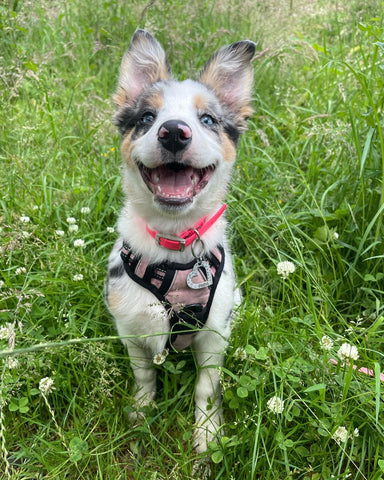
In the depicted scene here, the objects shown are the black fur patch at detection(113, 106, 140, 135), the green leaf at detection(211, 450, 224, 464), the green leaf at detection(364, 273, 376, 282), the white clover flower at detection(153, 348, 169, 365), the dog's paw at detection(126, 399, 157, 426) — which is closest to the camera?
the green leaf at detection(211, 450, 224, 464)

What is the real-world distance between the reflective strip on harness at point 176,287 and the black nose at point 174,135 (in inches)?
22.8

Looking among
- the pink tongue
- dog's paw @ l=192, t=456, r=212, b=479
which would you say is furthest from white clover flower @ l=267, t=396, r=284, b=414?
the pink tongue

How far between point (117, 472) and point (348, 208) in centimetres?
214

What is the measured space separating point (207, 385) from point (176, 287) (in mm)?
607

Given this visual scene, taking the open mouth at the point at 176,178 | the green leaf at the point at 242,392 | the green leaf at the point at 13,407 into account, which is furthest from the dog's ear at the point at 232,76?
the green leaf at the point at 13,407

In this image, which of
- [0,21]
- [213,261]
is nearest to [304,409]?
[213,261]

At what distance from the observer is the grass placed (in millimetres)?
1964

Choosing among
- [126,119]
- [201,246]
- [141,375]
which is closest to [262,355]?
[201,246]

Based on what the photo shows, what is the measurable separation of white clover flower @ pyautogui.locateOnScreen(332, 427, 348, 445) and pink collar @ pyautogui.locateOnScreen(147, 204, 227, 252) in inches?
42.8

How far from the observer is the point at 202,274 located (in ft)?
6.73

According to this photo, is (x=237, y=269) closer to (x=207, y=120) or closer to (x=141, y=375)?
(x=141, y=375)

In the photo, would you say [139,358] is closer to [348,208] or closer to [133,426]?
[133,426]

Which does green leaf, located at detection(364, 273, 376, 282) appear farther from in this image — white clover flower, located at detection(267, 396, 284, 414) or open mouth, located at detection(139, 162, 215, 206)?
open mouth, located at detection(139, 162, 215, 206)

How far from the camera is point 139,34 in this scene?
87.0 inches
